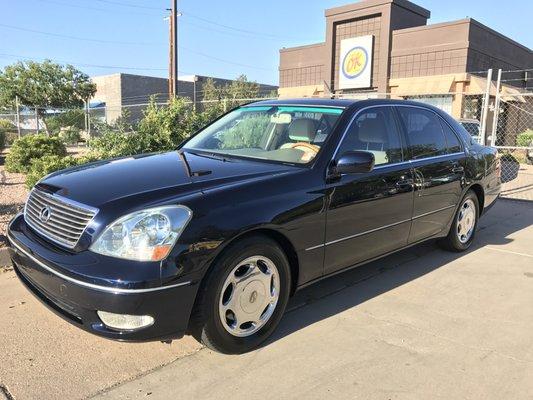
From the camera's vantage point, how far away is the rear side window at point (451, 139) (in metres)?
5.62

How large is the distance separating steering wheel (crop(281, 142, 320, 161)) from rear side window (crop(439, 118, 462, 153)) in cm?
217

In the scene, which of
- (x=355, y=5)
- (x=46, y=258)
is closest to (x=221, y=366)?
(x=46, y=258)

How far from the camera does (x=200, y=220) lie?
3070mm

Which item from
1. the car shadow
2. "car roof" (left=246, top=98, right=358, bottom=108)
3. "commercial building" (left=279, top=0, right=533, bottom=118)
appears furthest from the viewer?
"commercial building" (left=279, top=0, right=533, bottom=118)

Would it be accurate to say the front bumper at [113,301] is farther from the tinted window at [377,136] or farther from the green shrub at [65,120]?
the green shrub at [65,120]


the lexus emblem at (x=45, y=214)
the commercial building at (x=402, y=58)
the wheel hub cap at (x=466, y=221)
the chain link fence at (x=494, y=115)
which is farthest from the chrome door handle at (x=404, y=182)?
the commercial building at (x=402, y=58)

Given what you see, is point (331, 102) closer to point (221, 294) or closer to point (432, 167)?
point (432, 167)

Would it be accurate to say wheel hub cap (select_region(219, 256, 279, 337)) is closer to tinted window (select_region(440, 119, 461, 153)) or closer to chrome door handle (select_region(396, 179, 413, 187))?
chrome door handle (select_region(396, 179, 413, 187))

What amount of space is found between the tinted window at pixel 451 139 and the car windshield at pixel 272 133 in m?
1.83

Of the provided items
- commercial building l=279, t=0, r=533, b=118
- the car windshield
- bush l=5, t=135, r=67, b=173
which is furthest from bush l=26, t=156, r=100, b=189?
commercial building l=279, t=0, r=533, b=118

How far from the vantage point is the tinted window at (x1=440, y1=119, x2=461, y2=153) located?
5.62 m

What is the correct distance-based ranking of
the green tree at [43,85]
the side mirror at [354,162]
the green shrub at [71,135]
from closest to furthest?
the side mirror at [354,162], the green shrub at [71,135], the green tree at [43,85]

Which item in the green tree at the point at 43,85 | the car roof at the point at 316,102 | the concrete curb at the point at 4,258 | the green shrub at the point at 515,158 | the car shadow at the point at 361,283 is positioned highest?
the green tree at the point at 43,85

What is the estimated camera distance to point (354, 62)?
84.7 feet
